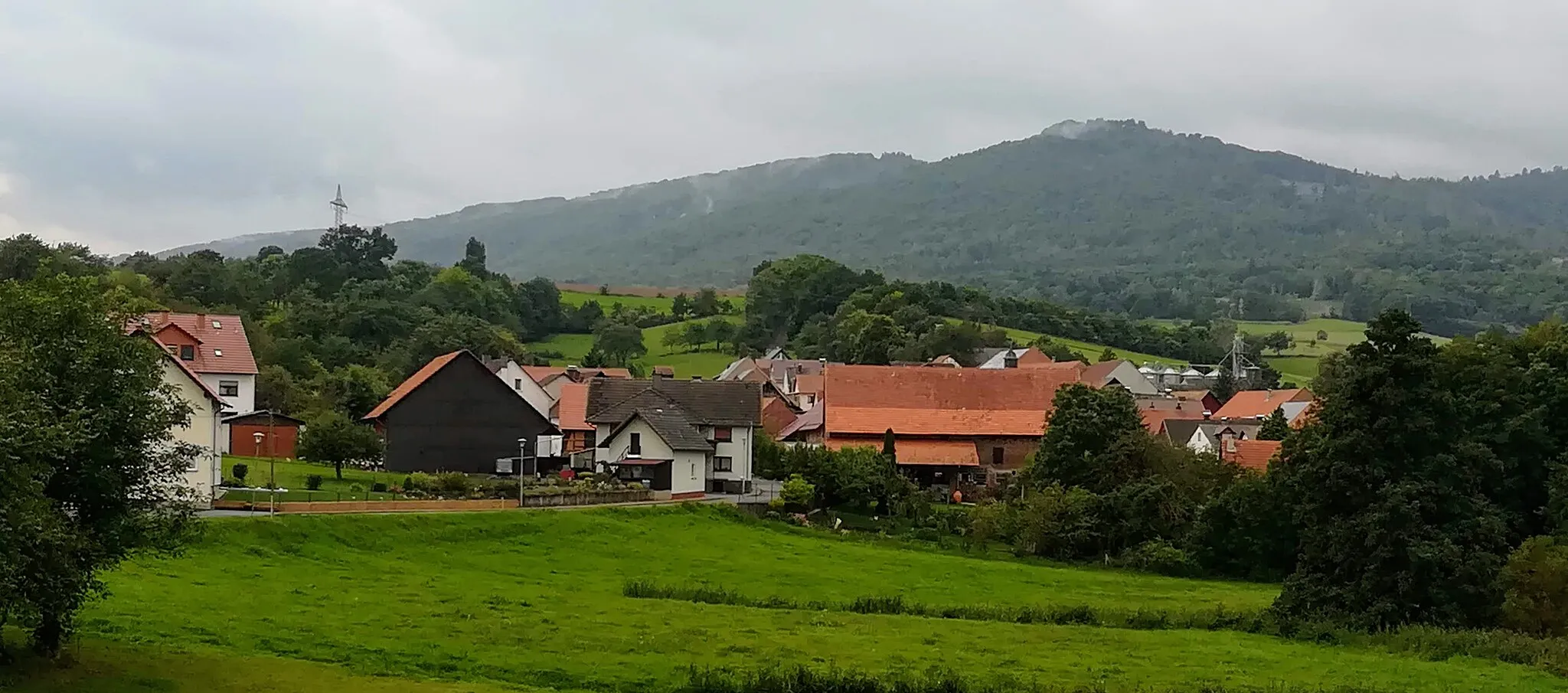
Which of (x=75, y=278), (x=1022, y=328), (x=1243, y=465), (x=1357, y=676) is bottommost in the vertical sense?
(x=1357, y=676)

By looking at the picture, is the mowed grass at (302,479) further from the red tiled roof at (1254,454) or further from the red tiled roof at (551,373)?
the red tiled roof at (1254,454)

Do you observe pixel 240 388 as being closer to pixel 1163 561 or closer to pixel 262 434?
pixel 262 434

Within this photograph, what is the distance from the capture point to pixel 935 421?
76.9 meters

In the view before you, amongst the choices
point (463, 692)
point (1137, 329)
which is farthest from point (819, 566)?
point (1137, 329)

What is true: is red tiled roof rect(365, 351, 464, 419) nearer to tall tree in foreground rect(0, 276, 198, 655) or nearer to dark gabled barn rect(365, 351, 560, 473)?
dark gabled barn rect(365, 351, 560, 473)

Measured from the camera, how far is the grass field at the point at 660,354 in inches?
5236

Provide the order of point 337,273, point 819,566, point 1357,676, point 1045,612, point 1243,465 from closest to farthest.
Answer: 1. point 1357,676
2. point 1045,612
3. point 819,566
4. point 1243,465
5. point 337,273

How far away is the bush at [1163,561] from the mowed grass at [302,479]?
27.2 metres

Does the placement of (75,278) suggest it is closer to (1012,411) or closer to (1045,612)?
(1045,612)

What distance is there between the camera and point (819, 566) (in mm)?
43688

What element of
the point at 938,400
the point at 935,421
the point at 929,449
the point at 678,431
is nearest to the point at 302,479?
the point at 678,431

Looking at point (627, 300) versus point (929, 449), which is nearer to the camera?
point (929, 449)

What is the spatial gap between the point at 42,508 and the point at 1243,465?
48822mm

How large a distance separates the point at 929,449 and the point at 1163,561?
24.6 metres
